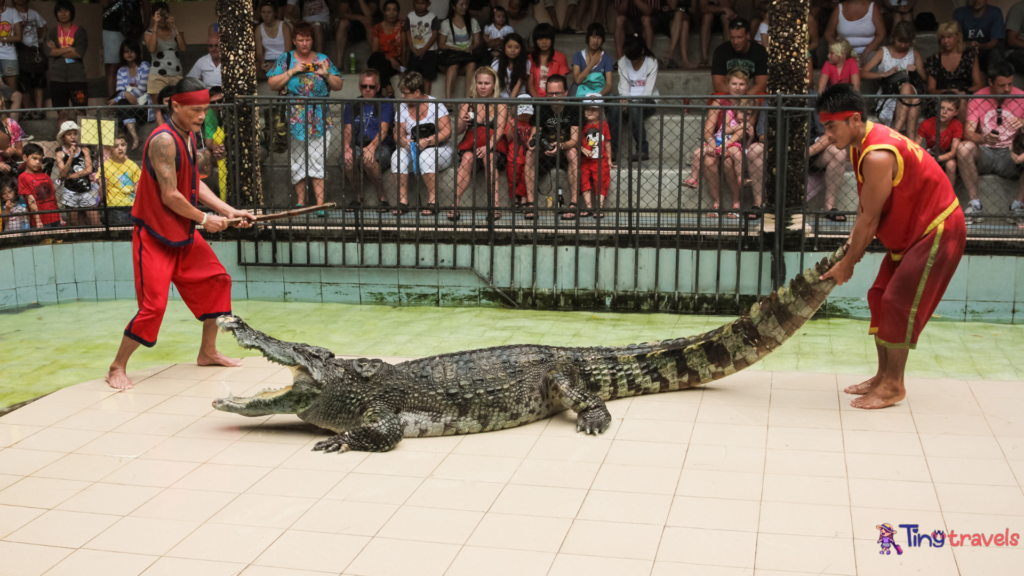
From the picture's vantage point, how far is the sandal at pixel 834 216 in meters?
7.02

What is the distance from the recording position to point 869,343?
241 inches

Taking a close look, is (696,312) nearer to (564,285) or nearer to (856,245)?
(564,285)

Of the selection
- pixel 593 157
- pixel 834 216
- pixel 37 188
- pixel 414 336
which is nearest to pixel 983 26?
pixel 834 216

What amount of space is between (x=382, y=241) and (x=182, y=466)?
3900 mm

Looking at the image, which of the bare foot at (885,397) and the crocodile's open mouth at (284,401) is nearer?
the crocodile's open mouth at (284,401)

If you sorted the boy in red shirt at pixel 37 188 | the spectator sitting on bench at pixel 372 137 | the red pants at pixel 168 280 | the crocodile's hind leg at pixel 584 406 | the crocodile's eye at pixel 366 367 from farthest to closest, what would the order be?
the spectator sitting on bench at pixel 372 137, the boy in red shirt at pixel 37 188, the red pants at pixel 168 280, the crocodile's hind leg at pixel 584 406, the crocodile's eye at pixel 366 367

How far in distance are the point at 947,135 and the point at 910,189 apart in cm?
387

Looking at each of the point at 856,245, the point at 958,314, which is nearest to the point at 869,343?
the point at 958,314

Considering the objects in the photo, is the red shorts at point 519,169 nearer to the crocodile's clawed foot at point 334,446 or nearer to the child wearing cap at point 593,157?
the child wearing cap at point 593,157

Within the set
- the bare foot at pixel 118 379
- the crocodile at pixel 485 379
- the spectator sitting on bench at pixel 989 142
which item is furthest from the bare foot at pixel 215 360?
the spectator sitting on bench at pixel 989 142

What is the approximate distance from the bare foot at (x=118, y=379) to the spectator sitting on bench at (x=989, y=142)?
6458 mm

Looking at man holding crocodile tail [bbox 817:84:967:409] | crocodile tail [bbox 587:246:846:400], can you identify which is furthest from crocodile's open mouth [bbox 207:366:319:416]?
man holding crocodile tail [bbox 817:84:967:409]

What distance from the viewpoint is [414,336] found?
21.3 ft

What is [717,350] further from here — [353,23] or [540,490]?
[353,23]
